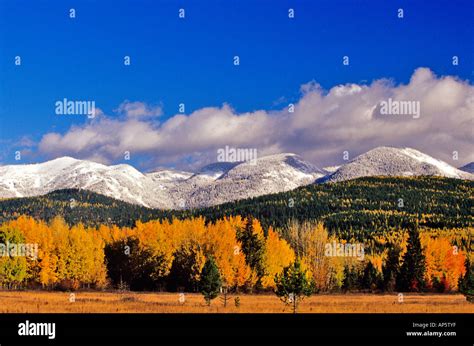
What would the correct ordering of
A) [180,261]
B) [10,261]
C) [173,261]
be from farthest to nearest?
1. [173,261]
2. [180,261]
3. [10,261]

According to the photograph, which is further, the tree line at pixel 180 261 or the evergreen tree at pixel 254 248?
the evergreen tree at pixel 254 248

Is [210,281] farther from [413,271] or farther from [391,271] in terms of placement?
[391,271]

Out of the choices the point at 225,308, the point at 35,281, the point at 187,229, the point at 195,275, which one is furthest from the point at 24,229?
the point at 225,308

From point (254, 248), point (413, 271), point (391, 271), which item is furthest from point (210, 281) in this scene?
point (391, 271)

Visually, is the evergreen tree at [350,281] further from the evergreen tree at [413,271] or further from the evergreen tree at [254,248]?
the evergreen tree at [254,248]

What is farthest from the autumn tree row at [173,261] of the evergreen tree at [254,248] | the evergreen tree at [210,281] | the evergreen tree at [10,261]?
the evergreen tree at [210,281]

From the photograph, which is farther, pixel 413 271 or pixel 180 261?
pixel 413 271

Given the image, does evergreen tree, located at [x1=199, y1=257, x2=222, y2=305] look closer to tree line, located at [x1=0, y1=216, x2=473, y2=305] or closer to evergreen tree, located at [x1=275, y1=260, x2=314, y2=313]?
evergreen tree, located at [x1=275, y1=260, x2=314, y2=313]

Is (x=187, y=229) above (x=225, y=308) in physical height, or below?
above
